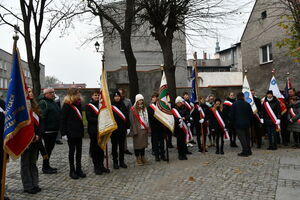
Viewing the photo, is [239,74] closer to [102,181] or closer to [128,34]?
[128,34]

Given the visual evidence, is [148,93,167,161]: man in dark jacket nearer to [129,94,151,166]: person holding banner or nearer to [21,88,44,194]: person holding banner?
[129,94,151,166]: person holding banner

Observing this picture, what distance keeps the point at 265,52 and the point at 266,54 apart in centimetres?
23

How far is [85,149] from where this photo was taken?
32.6 feet

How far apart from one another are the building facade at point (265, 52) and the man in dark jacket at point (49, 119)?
55.5 feet

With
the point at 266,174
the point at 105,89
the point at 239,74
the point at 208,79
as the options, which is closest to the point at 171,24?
the point at 105,89

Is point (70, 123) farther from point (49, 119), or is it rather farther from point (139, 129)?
point (139, 129)

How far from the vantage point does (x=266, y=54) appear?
71.3ft

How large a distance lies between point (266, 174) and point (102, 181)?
3.59 m

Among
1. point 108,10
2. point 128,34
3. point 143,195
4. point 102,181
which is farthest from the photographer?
point 108,10

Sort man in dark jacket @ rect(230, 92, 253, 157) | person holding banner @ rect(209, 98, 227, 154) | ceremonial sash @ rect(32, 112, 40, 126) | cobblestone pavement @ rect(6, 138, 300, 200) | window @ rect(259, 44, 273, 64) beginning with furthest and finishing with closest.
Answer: window @ rect(259, 44, 273, 64)
person holding banner @ rect(209, 98, 227, 154)
man in dark jacket @ rect(230, 92, 253, 157)
ceremonial sash @ rect(32, 112, 40, 126)
cobblestone pavement @ rect(6, 138, 300, 200)

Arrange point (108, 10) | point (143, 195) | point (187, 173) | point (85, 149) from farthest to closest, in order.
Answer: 1. point (108, 10)
2. point (85, 149)
3. point (187, 173)
4. point (143, 195)

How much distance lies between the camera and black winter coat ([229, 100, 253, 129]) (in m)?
8.04

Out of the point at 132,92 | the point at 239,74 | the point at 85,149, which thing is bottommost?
the point at 85,149

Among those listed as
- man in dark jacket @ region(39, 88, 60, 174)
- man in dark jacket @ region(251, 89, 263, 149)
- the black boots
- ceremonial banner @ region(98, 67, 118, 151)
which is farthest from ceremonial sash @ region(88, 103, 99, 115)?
man in dark jacket @ region(251, 89, 263, 149)
